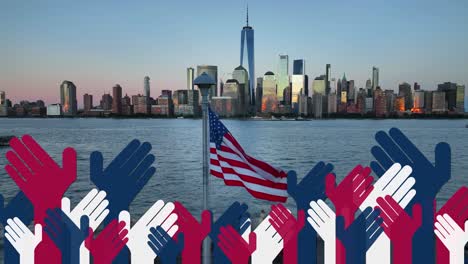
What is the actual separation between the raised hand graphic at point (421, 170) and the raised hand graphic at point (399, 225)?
0.11 meters

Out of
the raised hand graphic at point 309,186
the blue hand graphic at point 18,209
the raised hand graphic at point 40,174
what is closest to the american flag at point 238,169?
the raised hand graphic at point 309,186

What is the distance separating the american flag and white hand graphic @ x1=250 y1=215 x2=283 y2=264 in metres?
0.46

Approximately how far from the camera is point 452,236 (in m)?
5.88

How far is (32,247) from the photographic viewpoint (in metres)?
5.85

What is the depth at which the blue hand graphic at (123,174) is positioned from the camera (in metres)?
5.27

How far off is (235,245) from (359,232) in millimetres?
1872

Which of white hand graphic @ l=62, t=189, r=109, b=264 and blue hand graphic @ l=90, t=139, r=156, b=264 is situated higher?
blue hand graphic @ l=90, t=139, r=156, b=264

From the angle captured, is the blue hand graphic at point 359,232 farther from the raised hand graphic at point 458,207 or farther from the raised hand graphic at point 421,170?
the raised hand graphic at point 458,207

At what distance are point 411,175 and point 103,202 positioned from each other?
4.57 metres

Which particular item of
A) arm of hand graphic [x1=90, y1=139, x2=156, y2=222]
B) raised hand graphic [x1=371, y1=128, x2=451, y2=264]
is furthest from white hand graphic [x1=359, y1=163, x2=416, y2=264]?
arm of hand graphic [x1=90, y1=139, x2=156, y2=222]

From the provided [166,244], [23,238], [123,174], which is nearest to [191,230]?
[166,244]

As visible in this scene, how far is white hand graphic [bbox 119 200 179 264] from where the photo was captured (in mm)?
5605

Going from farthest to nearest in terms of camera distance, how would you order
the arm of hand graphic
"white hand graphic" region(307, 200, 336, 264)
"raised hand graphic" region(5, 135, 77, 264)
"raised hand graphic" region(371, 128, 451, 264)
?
"white hand graphic" region(307, 200, 336, 264) < "raised hand graphic" region(5, 135, 77, 264) < "raised hand graphic" region(371, 128, 451, 264) < the arm of hand graphic

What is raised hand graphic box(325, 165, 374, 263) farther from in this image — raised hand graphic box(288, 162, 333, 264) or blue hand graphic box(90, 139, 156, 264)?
blue hand graphic box(90, 139, 156, 264)
